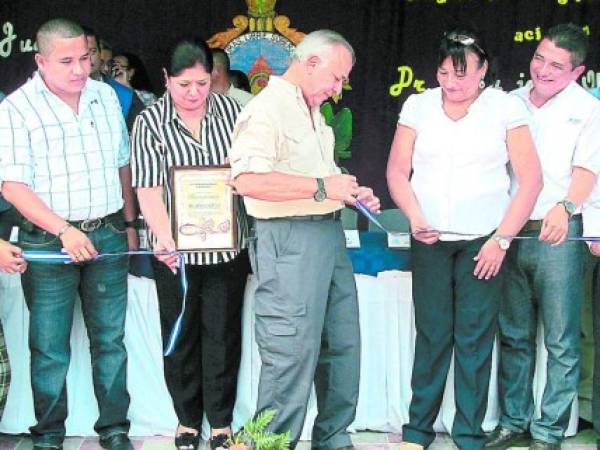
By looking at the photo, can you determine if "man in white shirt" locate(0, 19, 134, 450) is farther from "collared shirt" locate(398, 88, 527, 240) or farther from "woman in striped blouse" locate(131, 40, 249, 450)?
"collared shirt" locate(398, 88, 527, 240)

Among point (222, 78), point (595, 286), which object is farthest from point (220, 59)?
point (595, 286)

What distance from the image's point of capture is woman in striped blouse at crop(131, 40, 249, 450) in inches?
128

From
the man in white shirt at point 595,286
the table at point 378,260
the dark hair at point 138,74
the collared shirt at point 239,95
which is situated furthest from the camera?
the dark hair at point 138,74

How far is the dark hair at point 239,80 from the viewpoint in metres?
5.27

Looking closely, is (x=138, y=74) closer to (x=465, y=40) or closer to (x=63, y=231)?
(x=63, y=231)

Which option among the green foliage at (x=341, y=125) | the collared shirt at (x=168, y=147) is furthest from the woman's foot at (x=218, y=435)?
the green foliage at (x=341, y=125)

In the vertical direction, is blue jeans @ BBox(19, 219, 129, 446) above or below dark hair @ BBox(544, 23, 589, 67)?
below

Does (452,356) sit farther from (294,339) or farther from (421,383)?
(294,339)

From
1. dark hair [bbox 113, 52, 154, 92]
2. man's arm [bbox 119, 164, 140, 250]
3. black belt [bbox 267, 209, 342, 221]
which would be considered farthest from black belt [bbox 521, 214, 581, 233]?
dark hair [bbox 113, 52, 154, 92]

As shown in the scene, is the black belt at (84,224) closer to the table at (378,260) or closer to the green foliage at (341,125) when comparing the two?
the table at (378,260)

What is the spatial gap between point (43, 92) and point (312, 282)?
118cm

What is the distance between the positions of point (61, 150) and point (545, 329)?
6.35 feet

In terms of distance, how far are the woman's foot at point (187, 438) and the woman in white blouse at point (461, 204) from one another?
35.4 inches

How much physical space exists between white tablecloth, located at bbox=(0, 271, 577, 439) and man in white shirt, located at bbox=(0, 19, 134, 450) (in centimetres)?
13
